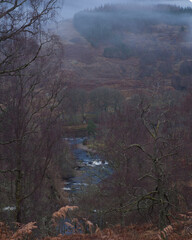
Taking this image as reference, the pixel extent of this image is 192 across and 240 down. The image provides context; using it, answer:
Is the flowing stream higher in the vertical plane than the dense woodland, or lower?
lower

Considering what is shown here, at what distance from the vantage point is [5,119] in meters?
8.70

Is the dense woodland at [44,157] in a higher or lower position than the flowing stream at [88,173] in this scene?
higher

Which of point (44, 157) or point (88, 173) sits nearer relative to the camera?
point (44, 157)

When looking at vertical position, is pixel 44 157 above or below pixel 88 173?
above

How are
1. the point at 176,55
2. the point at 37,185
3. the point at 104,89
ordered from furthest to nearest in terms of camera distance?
the point at 176,55
the point at 104,89
the point at 37,185

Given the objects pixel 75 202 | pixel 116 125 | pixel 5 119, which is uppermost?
pixel 5 119

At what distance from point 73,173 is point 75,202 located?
13133 millimetres

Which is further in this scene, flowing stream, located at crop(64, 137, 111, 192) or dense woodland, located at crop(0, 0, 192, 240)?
flowing stream, located at crop(64, 137, 111, 192)

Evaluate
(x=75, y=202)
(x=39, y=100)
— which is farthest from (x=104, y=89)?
(x=39, y=100)

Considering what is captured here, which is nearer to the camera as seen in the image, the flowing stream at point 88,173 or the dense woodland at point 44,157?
the dense woodland at point 44,157

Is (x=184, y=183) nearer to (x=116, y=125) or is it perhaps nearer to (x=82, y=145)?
(x=116, y=125)

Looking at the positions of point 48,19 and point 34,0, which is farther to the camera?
point 48,19

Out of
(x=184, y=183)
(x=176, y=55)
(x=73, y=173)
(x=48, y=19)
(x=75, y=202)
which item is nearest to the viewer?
(x=48, y=19)

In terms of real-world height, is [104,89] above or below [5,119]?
below
